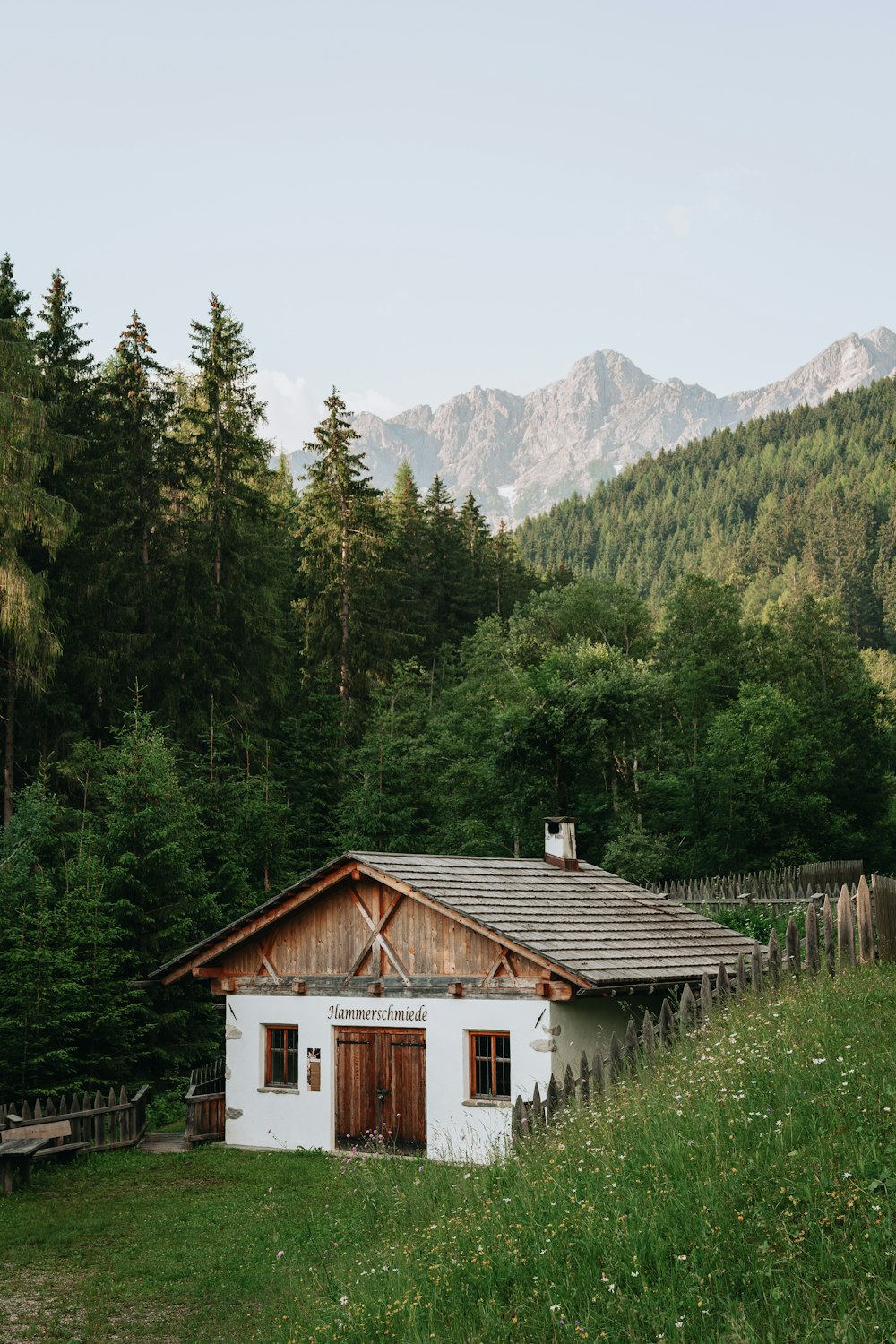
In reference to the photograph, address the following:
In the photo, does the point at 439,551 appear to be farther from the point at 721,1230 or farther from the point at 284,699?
the point at 721,1230

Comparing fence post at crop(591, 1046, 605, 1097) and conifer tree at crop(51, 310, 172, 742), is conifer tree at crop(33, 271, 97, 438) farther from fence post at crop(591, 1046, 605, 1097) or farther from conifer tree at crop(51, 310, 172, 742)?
fence post at crop(591, 1046, 605, 1097)

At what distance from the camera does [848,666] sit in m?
65.9

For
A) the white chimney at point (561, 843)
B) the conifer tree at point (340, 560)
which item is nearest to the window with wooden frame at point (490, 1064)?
the white chimney at point (561, 843)

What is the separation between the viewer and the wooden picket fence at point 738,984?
13.5 metres

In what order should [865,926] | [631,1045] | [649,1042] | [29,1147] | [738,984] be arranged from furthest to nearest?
1. [29,1147]
2. [865,926]
3. [738,984]
4. [631,1045]
5. [649,1042]

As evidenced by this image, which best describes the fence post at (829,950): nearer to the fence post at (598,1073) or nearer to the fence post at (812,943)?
the fence post at (812,943)

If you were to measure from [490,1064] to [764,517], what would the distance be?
118 metres

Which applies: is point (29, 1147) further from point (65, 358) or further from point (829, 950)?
point (65, 358)

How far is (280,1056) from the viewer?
22.8 metres

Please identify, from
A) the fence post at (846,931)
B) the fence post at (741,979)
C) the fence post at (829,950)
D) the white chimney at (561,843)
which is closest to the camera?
the fence post at (741,979)

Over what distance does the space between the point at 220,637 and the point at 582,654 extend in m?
18.0

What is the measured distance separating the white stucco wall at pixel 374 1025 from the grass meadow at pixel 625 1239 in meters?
5.25

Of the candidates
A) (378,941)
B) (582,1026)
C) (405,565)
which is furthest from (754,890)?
(405,565)

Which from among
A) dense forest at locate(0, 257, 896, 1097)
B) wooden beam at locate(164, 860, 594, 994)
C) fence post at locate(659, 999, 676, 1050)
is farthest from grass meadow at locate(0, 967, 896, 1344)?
dense forest at locate(0, 257, 896, 1097)
